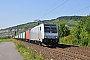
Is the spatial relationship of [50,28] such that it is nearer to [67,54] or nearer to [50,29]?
[50,29]

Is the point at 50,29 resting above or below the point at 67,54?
above

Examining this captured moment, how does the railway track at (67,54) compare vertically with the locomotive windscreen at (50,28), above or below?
below

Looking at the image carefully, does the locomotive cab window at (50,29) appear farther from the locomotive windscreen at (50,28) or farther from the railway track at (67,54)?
the railway track at (67,54)

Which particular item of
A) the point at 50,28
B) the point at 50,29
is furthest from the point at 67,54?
the point at 50,28

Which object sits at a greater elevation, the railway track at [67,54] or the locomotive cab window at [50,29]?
the locomotive cab window at [50,29]

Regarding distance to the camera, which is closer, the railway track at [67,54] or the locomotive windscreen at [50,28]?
the railway track at [67,54]

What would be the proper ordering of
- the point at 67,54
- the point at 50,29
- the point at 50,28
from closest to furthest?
the point at 67,54, the point at 50,29, the point at 50,28

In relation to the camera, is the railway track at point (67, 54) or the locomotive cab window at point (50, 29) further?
the locomotive cab window at point (50, 29)

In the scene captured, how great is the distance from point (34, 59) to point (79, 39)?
32.7m

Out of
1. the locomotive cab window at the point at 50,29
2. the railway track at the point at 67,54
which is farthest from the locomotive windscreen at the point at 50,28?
the railway track at the point at 67,54

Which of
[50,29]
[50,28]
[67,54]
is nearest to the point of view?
[67,54]

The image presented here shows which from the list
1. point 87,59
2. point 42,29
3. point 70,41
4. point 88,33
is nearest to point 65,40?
point 70,41

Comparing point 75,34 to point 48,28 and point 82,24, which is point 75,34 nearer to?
point 82,24

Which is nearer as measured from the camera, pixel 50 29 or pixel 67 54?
pixel 67 54
